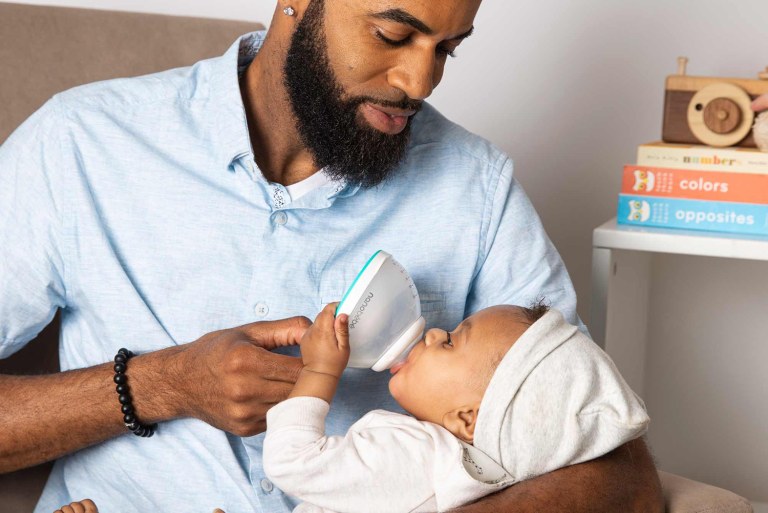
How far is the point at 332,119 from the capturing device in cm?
128

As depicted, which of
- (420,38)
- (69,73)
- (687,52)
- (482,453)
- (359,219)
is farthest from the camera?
(687,52)

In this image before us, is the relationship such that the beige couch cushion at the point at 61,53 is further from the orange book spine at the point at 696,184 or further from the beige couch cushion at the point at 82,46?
the orange book spine at the point at 696,184

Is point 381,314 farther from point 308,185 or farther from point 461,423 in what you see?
point 308,185

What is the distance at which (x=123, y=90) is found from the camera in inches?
53.1

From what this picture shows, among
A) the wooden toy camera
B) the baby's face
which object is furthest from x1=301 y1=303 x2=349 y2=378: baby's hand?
the wooden toy camera

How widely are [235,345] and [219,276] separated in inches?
7.1

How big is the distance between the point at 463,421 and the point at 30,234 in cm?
63

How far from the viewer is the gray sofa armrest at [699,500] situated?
1.11 meters

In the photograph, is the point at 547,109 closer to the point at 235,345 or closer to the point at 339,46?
the point at 339,46

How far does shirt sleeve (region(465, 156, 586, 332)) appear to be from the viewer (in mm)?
1326

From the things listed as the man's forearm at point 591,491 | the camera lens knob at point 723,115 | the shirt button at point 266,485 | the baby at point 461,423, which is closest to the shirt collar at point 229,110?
the baby at point 461,423

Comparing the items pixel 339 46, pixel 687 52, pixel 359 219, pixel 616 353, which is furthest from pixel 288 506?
pixel 687 52

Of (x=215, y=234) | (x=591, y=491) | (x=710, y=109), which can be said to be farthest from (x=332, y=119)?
(x=710, y=109)

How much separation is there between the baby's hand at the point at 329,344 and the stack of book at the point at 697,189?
0.76 meters
